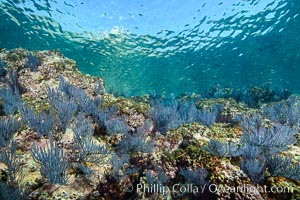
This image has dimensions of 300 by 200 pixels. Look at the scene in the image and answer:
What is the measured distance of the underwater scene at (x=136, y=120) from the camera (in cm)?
337

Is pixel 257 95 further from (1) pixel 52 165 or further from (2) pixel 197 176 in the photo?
(1) pixel 52 165

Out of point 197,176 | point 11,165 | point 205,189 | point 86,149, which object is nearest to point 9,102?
A: point 11,165

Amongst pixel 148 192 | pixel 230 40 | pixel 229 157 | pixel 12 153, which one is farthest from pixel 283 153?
pixel 230 40

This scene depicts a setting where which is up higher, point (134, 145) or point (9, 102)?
point (9, 102)

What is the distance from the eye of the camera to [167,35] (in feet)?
67.3

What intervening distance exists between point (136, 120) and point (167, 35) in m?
16.4

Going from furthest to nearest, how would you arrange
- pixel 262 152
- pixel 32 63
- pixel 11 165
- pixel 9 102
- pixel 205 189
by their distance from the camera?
pixel 32 63 < pixel 9 102 < pixel 262 152 < pixel 205 189 < pixel 11 165

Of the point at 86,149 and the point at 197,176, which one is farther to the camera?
the point at 86,149

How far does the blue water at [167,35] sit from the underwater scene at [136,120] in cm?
Result: 15

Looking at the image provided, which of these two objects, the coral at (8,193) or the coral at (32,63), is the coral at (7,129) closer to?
the coral at (8,193)

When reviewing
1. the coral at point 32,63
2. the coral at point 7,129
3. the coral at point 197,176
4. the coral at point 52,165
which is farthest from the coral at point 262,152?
the coral at point 32,63

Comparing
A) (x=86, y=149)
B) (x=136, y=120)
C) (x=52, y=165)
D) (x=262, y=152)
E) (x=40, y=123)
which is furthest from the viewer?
(x=136, y=120)

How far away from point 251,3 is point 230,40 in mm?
5774

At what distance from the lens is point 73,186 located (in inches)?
133
